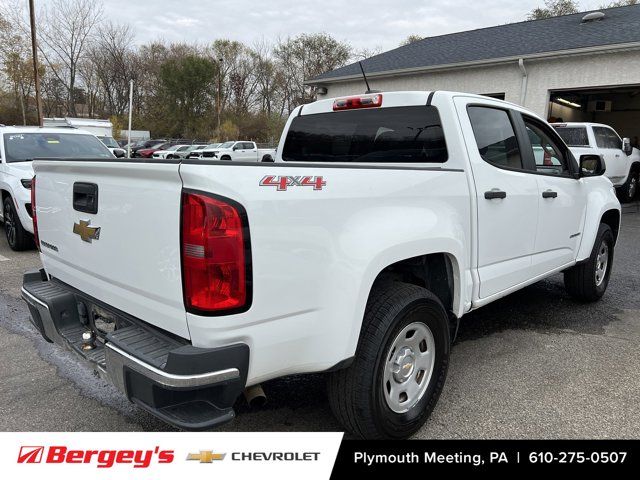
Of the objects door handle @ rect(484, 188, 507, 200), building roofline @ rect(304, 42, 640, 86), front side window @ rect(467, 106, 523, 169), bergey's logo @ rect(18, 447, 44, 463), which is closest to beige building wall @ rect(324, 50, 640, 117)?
building roofline @ rect(304, 42, 640, 86)

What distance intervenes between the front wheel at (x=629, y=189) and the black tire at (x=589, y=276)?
9816 mm

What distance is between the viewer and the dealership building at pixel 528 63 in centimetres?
1308

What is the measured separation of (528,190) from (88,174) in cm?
287

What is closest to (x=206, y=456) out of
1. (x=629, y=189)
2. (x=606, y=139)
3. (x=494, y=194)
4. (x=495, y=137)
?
(x=494, y=194)

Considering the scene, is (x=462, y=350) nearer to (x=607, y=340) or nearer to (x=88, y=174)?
(x=607, y=340)

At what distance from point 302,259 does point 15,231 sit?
671 centimetres

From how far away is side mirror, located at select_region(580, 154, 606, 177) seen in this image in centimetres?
443

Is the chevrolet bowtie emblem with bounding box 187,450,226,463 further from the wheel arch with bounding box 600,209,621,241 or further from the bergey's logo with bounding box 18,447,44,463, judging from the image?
the wheel arch with bounding box 600,209,621,241

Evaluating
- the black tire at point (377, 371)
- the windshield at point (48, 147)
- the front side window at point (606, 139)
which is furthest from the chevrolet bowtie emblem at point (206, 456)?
the front side window at point (606, 139)

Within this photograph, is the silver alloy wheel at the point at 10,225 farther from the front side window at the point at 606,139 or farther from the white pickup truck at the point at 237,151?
the white pickup truck at the point at 237,151

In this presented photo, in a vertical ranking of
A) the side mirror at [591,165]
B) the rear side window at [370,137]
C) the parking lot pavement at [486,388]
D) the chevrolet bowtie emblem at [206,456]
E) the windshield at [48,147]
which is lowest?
the parking lot pavement at [486,388]

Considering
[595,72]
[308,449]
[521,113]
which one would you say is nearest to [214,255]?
[308,449]

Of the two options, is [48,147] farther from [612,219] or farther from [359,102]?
[612,219]

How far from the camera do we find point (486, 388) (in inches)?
130
